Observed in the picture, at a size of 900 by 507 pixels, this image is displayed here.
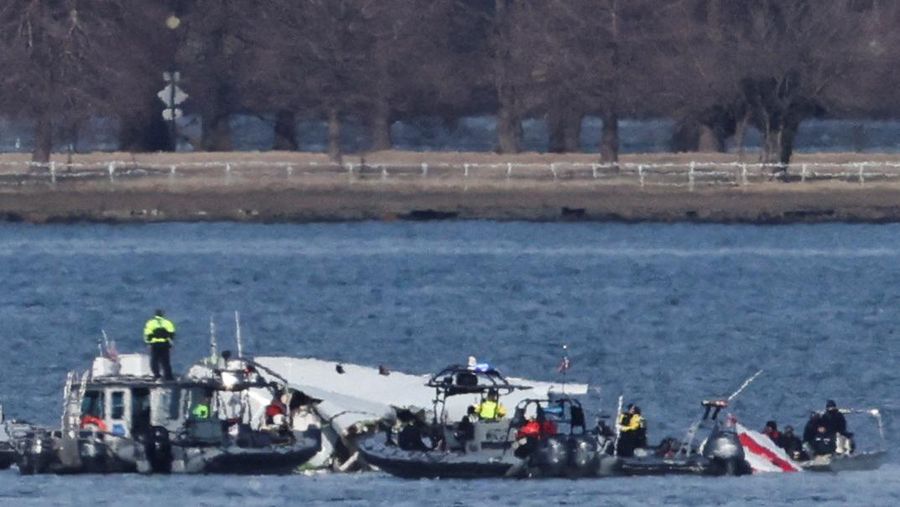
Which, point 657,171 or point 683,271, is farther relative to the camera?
point 657,171

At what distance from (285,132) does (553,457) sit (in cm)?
7511

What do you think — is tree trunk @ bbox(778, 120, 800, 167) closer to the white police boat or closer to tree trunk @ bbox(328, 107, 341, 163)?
tree trunk @ bbox(328, 107, 341, 163)

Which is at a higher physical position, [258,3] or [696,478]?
[258,3]

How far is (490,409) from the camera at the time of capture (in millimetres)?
38594

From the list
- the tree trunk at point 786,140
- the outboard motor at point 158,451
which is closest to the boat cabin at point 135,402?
the outboard motor at point 158,451

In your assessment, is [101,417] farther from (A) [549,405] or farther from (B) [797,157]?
(B) [797,157]

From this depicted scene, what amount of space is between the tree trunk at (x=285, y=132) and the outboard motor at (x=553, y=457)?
72.0m

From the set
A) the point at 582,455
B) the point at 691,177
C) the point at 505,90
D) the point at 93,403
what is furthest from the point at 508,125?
the point at 582,455

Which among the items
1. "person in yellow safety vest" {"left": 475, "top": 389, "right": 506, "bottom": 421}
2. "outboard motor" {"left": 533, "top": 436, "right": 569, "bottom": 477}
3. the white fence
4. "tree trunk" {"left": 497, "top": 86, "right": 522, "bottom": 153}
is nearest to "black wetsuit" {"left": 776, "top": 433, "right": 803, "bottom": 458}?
"outboard motor" {"left": 533, "top": 436, "right": 569, "bottom": 477}

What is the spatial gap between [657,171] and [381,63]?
1230 centimetres

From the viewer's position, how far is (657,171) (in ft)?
315

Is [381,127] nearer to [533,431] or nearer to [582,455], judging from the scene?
[533,431]

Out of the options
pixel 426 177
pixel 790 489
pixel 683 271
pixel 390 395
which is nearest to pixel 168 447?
pixel 390 395

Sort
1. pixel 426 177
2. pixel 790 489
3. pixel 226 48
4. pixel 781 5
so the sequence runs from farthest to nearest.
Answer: pixel 226 48
pixel 781 5
pixel 426 177
pixel 790 489
